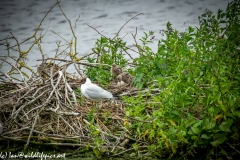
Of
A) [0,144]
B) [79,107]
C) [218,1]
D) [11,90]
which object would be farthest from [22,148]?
[218,1]

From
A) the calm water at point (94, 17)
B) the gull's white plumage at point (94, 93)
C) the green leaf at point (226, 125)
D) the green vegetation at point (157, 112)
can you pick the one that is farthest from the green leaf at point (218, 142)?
the calm water at point (94, 17)

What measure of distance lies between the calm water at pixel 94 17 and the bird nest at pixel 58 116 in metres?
5.17

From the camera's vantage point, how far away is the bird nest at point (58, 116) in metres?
6.21

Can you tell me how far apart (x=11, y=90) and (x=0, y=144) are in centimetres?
119

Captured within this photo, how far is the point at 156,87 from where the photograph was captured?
6.96m

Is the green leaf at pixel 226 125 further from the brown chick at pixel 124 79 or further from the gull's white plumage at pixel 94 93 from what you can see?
the brown chick at pixel 124 79

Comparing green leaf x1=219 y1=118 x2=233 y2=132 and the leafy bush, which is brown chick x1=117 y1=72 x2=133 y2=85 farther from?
green leaf x1=219 y1=118 x2=233 y2=132

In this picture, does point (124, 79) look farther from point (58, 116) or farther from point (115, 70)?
point (58, 116)

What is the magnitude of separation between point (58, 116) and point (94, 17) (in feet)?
30.8

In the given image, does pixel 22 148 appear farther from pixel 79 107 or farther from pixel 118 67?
pixel 118 67

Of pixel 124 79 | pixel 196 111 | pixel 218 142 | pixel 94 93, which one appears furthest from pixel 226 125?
pixel 124 79

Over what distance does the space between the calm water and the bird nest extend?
5171mm

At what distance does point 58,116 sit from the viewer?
6594mm

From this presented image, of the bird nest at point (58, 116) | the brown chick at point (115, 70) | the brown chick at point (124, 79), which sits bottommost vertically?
the bird nest at point (58, 116)
